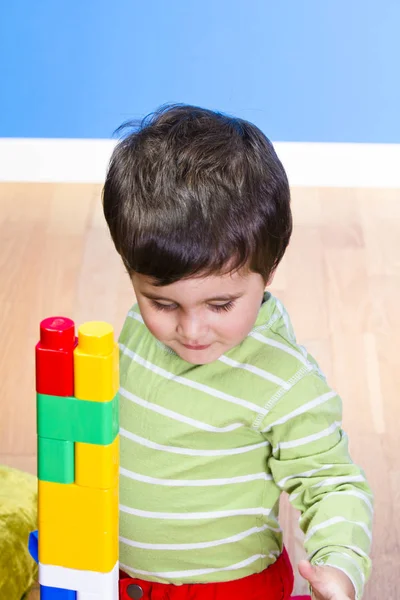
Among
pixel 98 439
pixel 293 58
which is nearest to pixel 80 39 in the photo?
pixel 293 58

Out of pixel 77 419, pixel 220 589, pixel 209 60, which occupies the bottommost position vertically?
pixel 220 589

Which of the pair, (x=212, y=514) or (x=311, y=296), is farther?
(x=311, y=296)

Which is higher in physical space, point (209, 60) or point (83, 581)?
point (209, 60)

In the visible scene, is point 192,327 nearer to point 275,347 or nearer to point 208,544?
point 275,347

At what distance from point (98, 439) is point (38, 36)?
6.59 feet

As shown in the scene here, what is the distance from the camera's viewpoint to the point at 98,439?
780mm

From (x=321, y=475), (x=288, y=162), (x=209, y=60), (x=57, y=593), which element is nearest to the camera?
(x=57, y=593)

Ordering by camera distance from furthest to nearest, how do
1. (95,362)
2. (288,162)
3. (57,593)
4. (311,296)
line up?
1. (288,162)
2. (311,296)
3. (57,593)
4. (95,362)

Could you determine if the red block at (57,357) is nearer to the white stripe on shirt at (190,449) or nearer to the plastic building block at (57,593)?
the plastic building block at (57,593)

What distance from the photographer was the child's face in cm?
93

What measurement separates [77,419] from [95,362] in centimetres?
5

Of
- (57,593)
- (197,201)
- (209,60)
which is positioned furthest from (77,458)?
(209,60)

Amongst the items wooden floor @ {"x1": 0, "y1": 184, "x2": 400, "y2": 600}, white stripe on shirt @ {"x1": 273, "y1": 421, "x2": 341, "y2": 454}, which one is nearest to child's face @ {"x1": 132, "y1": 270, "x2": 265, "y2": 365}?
white stripe on shirt @ {"x1": 273, "y1": 421, "x2": 341, "y2": 454}

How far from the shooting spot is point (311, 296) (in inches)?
88.2
